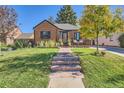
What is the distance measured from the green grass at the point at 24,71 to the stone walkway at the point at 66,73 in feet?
0.69

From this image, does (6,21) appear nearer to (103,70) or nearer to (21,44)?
(21,44)

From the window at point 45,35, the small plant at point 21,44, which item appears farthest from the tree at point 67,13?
the small plant at point 21,44

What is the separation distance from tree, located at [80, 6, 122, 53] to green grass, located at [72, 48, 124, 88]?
0.88m

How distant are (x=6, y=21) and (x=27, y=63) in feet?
7.56

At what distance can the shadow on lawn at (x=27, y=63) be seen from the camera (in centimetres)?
933

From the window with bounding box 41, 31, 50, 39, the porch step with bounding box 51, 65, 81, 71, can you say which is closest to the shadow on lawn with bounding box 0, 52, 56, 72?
the porch step with bounding box 51, 65, 81, 71

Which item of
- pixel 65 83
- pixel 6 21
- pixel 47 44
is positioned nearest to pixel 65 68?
pixel 65 83

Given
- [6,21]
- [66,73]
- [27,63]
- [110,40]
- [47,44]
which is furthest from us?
[47,44]

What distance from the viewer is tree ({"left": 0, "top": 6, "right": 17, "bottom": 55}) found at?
10555 millimetres

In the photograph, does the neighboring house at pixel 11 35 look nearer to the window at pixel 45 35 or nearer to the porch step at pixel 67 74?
the window at pixel 45 35

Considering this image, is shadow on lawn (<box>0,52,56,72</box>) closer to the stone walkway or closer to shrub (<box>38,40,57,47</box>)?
the stone walkway

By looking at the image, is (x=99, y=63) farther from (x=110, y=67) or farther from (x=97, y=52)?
(x=97, y=52)

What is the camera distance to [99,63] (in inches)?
388

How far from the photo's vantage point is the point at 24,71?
896cm
